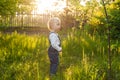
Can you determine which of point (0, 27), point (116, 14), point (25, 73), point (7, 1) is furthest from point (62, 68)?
point (0, 27)

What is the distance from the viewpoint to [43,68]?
25.0 ft

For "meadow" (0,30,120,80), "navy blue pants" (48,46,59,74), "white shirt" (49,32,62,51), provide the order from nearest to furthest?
1. "meadow" (0,30,120,80)
2. "white shirt" (49,32,62,51)
3. "navy blue pants" (48,46,59,74)

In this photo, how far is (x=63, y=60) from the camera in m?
8.23

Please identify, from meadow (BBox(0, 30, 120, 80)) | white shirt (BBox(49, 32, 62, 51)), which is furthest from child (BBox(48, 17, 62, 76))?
meadow (BBox(0, 30, 120, 80))

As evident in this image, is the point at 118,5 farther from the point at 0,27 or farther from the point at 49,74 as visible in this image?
the point at 0,27

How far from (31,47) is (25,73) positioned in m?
2.65

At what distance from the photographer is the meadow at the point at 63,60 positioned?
642 cm

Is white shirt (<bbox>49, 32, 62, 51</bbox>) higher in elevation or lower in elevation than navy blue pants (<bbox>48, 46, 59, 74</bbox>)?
higher

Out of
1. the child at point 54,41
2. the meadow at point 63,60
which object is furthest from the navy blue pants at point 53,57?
the meadow at point 63,60

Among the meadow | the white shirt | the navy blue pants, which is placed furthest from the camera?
the navy blue pants

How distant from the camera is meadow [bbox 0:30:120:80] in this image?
6418 millimetres

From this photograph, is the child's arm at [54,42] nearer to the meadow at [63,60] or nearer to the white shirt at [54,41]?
the white shirt at [54,41]

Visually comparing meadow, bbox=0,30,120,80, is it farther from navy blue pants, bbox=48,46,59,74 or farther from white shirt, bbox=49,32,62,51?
white shirt, bbox=49,32,62,51

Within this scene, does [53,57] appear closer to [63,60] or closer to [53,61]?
[53,61]
